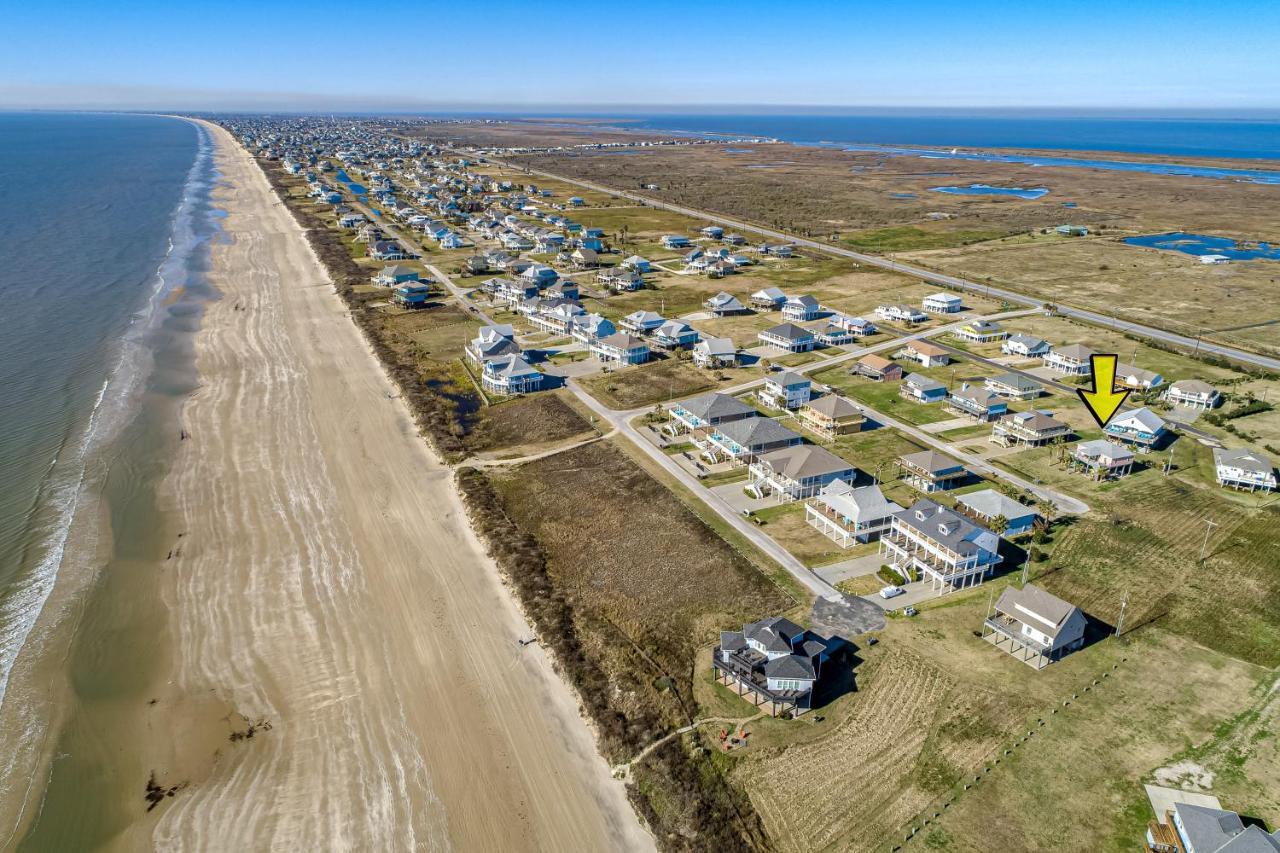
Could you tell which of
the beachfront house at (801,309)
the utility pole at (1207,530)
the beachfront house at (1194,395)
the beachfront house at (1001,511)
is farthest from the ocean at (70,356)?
the beachfront house at (1194,395)

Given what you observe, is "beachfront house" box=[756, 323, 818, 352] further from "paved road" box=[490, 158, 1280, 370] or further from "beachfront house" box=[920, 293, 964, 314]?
"paved road" box=[490, 158, 1280, 370]

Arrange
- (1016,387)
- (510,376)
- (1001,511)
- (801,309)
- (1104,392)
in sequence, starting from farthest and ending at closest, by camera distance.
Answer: (801,309) < (510,376) < (1016,387) < (1001,511) < (1104,392)

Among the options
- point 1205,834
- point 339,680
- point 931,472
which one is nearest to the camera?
point 1205,834

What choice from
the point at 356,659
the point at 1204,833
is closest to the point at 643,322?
the point at 356,659

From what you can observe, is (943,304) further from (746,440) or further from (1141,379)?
(746,440)

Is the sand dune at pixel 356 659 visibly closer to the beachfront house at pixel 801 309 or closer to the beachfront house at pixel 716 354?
the beachfront house at pixel 716 354

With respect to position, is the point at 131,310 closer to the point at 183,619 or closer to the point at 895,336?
the point at 183,619
